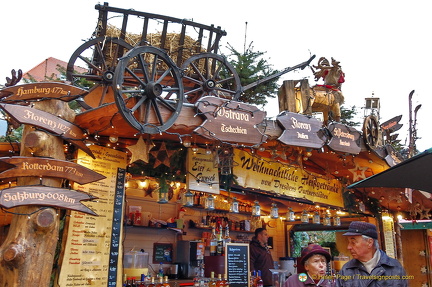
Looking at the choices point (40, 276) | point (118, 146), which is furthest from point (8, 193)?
point (118, 146)

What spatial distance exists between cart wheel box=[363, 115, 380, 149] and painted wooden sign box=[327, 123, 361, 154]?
8.7 inches

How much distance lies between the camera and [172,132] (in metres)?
5.85

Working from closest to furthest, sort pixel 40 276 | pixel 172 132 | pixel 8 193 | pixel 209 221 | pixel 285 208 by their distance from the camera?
1. pixel 8 193
2. pixel 40 276
3. pixel 172 132
4. pixel 209 221
5. pixel 285 208

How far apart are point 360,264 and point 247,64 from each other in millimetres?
9067

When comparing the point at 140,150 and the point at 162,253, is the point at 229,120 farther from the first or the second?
the point at 162,253

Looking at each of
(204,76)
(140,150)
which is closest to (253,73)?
(204,76)

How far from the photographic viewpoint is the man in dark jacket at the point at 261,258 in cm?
845

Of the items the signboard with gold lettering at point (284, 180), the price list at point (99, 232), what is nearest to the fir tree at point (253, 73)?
the signboard with gold lettering at point (284, 180)

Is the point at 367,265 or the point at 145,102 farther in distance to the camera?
the point at 145,102

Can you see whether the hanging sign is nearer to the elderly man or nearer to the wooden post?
the wooden post

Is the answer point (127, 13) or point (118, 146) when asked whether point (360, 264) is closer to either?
point (118, 146)

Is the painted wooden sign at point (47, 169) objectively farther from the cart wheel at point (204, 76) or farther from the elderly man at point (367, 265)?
the elderly man at point (367, 265)

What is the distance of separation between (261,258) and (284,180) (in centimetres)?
166

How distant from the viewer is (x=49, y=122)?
5.27m
